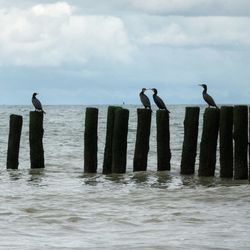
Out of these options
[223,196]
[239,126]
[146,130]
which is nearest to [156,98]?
[146,130]

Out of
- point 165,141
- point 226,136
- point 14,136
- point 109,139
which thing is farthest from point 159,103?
point 226,136

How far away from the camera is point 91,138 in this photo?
19.6 m

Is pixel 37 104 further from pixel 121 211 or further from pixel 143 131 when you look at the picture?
pixel 121 211

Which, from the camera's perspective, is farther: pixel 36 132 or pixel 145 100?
pixel 145 100

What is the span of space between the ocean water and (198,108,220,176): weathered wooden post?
304mm

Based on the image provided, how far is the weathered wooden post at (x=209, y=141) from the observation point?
1819 cm

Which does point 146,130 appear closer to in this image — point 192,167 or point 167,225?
point 192,167

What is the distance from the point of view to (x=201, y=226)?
11445mm

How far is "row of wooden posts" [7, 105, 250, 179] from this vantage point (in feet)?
58.5

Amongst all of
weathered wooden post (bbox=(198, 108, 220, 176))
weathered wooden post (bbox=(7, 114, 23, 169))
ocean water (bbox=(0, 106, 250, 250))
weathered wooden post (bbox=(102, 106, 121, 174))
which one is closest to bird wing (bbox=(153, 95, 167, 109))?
ocean water (bbox=(0, 106, 250, 250))

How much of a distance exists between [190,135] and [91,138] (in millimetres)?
2535

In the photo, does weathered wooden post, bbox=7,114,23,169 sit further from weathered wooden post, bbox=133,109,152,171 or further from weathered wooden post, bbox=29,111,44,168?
weathered wooden post, bbox=133,109,152,171

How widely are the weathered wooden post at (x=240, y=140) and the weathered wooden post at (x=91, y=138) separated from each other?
3632 mm

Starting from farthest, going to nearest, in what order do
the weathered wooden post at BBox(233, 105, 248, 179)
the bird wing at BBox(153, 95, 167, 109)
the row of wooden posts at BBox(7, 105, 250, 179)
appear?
the bird wing at BBox(153, 95, 167, 109), the row of wooden posts at BBox(7, 105, 250, 179), the weathered wooden post at BBox(233, 105, 248, 179)
